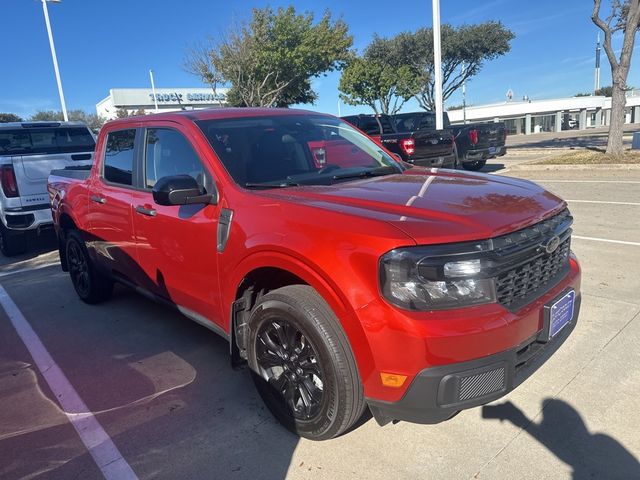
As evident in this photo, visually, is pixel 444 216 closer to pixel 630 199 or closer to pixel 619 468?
pixel 619 468

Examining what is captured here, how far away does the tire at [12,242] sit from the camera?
7.65 m

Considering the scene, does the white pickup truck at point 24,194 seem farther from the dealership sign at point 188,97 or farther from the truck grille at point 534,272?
the dealership sign at point 188,97

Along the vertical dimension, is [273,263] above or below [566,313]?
above

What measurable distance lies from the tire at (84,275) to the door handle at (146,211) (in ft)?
5.02

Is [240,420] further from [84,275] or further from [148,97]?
[148,97]

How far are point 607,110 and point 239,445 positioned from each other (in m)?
66.2

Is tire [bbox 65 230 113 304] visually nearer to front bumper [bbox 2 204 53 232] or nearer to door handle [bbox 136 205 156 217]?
door handle [bbox 136 205 156 217]

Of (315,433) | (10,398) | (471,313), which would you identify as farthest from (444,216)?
(10,398)

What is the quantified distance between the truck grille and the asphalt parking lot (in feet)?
2.66

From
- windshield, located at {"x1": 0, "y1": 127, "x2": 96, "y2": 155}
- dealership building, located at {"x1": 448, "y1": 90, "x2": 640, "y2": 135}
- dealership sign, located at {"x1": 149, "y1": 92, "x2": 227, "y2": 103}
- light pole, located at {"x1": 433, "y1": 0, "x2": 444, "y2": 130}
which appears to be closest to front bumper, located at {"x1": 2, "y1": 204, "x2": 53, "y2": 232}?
windshield, located at {"x1": 0, "y1": 127, "x2": 96, "y2": 155}

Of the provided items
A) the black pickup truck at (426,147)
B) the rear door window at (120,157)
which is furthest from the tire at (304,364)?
the black pickup truck at (426,147)

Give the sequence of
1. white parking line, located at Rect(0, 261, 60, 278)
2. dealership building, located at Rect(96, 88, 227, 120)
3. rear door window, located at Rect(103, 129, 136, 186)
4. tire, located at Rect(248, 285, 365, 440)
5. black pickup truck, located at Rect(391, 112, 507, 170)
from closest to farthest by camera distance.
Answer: tire, located at Rect(248, 285, 365, 440), rear door window, located at Rect(103, 129, 136, 186), white parking line, located at Rect(0, 261, 60, 278), black pickup truck, located at Rect(391, 112, 507, 170), dealership building, located at Rect(96, 88, 227, 120)

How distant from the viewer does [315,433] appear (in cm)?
264

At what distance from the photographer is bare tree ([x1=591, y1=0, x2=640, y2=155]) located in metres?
14.1
